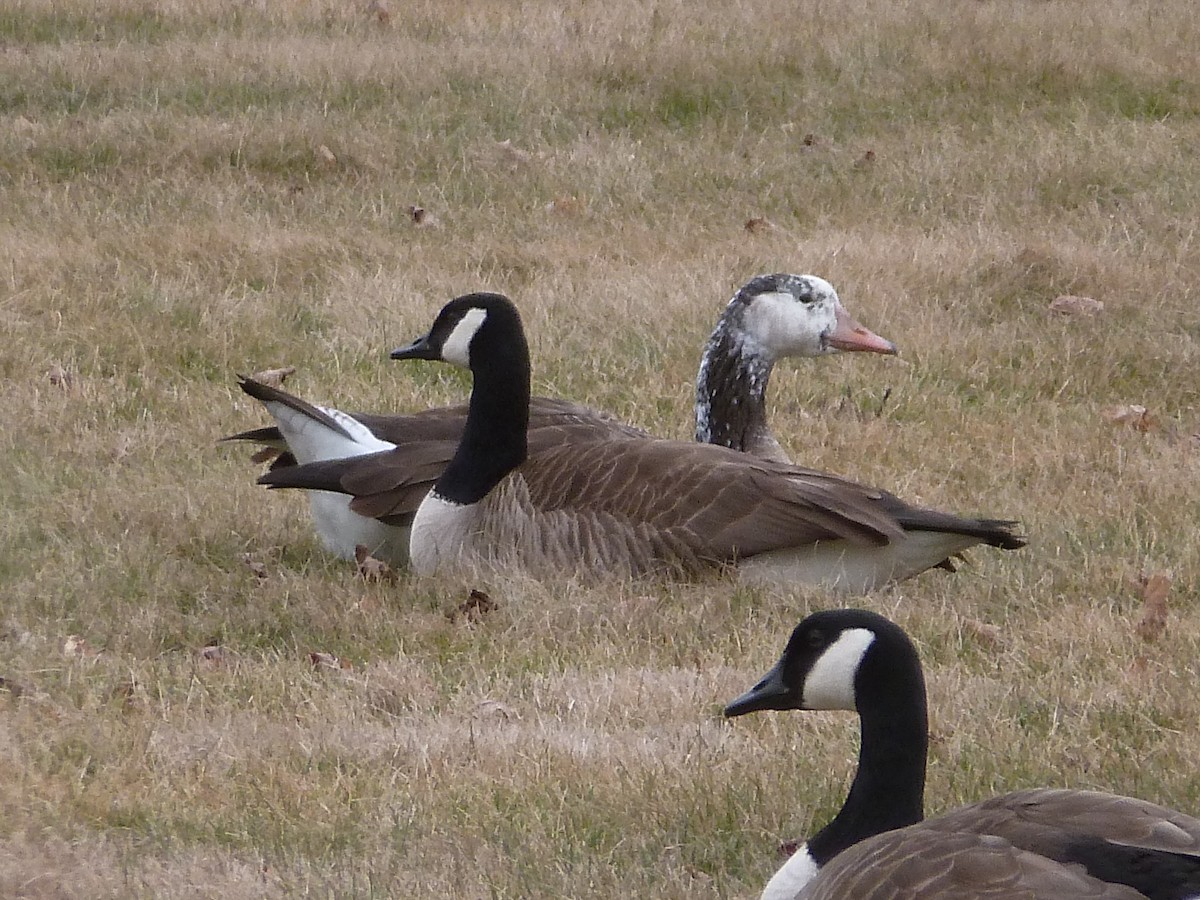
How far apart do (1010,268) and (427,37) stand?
595 cm

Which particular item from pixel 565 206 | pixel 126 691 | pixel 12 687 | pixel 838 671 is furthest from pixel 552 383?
pixel 838 671

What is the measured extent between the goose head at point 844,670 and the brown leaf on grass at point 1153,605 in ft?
6.43

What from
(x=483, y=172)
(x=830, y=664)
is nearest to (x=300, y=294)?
(x=483, y=172)

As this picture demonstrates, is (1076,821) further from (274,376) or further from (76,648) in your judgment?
(274,376)

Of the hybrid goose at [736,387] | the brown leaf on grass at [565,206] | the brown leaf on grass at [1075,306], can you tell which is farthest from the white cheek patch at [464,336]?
the brown leaf on grass at [565,206]

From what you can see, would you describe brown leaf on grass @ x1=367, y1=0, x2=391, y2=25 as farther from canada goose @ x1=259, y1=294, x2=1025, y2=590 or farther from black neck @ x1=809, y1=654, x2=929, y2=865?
black neck @ x1=809, y1=654, x2=929, y2=865

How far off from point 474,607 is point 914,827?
2732 mm

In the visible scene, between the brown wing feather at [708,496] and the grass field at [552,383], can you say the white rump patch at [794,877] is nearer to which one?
the grass field at [552,383]

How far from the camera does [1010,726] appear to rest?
14.7ft

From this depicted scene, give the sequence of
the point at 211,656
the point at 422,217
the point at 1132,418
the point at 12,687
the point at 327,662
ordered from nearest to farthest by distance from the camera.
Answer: the point at 12,687 < the point at 327,662 < the point at 211,656 < the point at 1132,418 < the point at 422,217

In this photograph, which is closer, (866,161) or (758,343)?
(758,343)

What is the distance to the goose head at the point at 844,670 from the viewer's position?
342 cm

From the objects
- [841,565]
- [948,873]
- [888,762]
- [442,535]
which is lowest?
[442,535]

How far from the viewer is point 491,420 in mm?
6102
